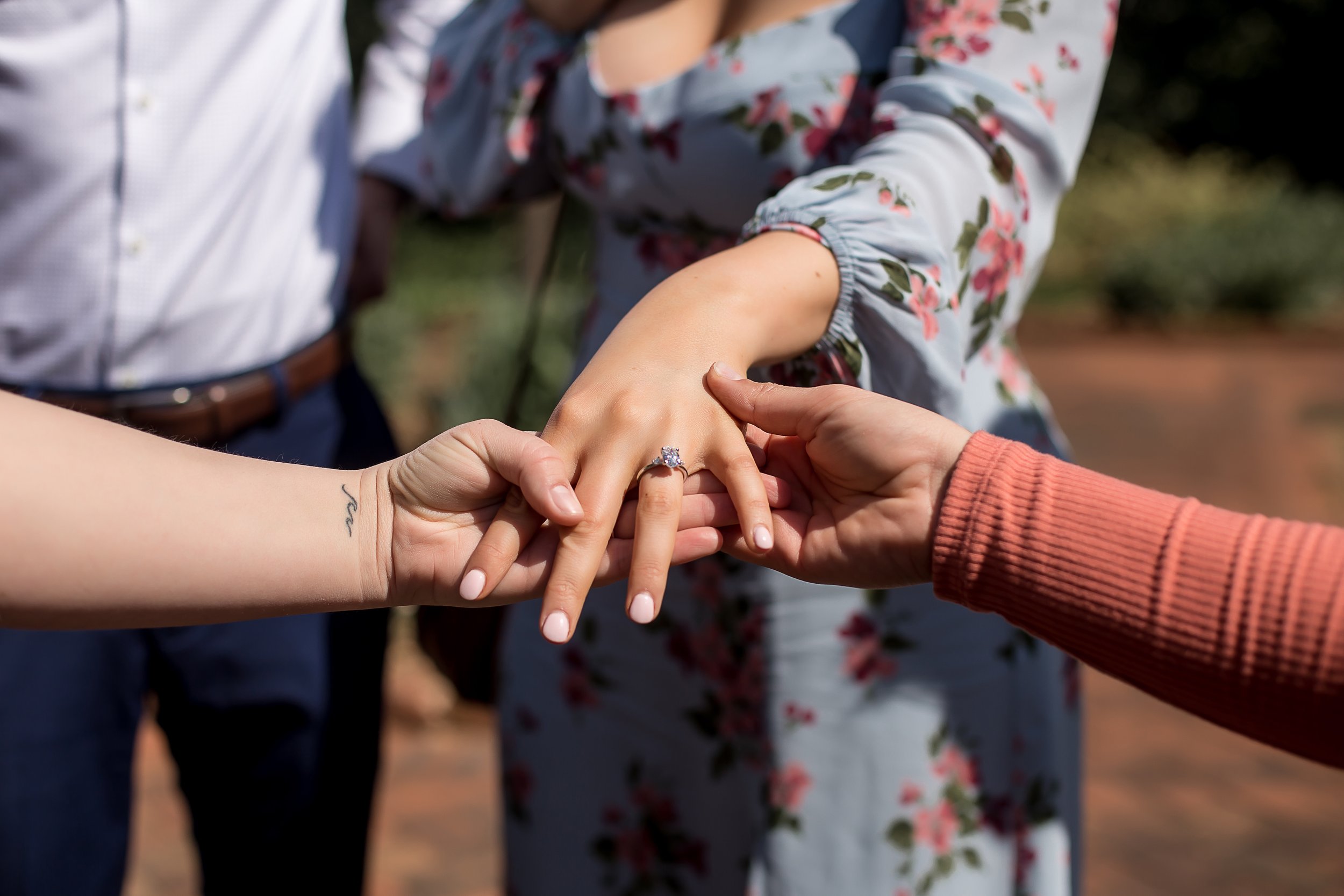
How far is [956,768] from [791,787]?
0.23 m

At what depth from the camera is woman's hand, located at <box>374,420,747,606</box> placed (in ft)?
4.15

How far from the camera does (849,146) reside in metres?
1.61

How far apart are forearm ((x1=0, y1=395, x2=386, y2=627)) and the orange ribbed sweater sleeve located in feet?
2.19

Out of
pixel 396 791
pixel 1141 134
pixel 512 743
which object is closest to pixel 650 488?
pixel 512 743

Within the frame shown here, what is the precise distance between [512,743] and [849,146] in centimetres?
109

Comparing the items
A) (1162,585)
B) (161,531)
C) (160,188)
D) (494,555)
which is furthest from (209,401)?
(1162,585)

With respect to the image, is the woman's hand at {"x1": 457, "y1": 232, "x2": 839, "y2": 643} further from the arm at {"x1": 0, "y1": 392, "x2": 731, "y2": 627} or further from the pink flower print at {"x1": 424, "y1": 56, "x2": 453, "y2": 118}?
the pink flower print at {"x1": 424, "y1": 56, "x2": 453, "y2": 118}

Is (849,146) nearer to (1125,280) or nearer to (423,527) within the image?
(423,527)

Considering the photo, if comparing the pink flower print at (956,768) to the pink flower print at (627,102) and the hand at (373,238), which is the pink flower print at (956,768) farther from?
the hand at (373,238)

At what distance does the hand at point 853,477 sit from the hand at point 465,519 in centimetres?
6

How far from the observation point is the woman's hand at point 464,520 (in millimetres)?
1266

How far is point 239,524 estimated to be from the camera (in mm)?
1234

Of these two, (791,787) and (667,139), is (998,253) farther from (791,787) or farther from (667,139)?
(791,787)

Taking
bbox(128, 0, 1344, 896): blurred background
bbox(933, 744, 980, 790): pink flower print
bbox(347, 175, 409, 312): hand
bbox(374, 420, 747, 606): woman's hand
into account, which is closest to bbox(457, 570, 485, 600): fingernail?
bbox(374, 420, 747, 606): woman's hand
